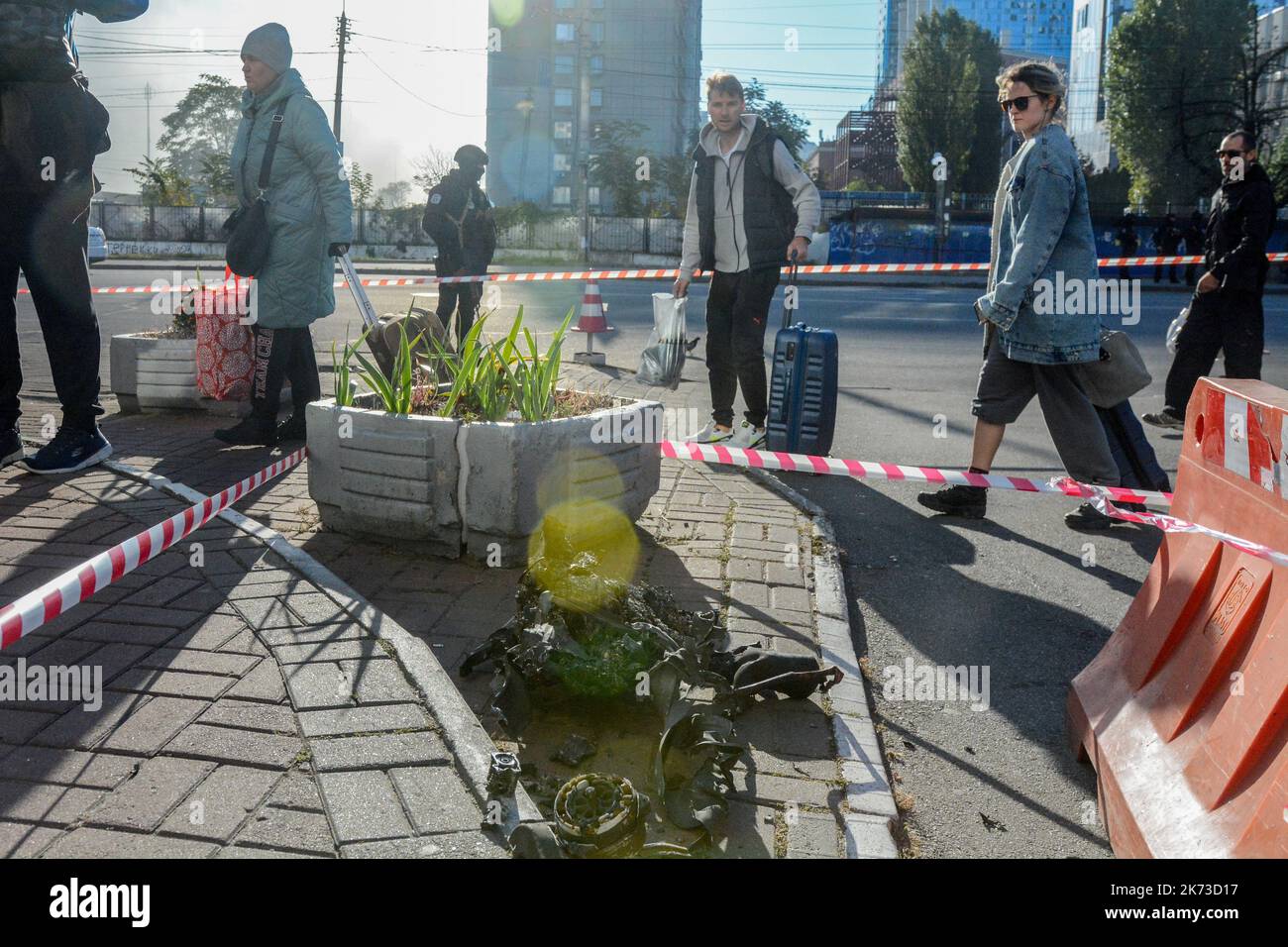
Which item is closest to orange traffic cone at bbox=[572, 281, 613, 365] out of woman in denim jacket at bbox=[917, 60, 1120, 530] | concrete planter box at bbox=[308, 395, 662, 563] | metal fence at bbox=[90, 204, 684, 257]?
woman in denim jacket at bbox=[917, 60, 1120, 530]

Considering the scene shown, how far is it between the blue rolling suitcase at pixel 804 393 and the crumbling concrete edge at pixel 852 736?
178 cm

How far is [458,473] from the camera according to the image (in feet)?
14.7

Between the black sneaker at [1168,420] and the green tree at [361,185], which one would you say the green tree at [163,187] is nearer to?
the green tree at [361,185]

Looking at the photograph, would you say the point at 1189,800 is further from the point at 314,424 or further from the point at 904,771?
the point at 314,424

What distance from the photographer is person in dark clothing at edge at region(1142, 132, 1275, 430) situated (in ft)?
26.3

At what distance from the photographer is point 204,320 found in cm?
734

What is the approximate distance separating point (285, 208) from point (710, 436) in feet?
9.04

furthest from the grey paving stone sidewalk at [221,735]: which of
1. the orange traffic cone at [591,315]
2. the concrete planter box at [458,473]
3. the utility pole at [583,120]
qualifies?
the utility pole at [583,120]

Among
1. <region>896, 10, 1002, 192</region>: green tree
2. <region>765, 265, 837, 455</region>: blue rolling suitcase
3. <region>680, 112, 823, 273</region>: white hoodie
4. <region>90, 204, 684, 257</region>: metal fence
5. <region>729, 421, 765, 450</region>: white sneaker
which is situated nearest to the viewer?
<region>765, 265, 837, 455</region>: blue rolling suitcase

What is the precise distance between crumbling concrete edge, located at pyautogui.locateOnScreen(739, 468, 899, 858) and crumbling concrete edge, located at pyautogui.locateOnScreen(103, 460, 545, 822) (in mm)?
743

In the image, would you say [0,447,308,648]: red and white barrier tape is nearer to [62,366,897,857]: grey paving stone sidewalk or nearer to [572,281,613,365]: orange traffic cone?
[62,366,897,857]: grey paving stone sidewalk

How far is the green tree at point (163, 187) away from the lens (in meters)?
47.8

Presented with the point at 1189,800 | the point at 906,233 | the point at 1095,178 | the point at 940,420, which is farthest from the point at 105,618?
the point at 1095,178
